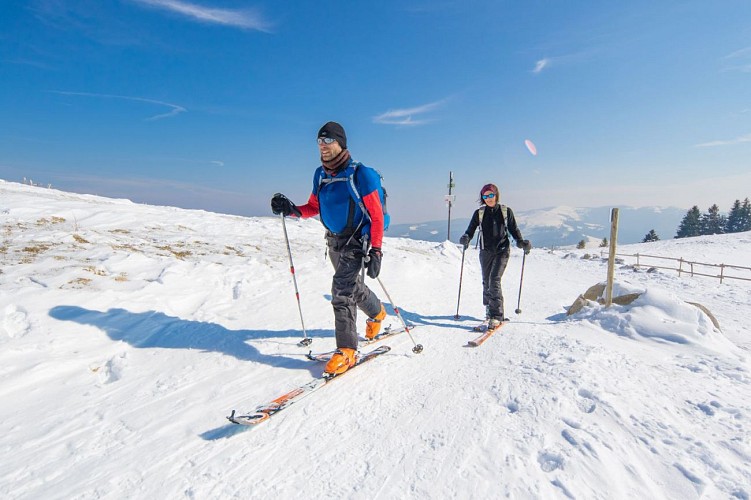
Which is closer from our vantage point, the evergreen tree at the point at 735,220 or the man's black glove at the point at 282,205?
the man's black glove at the point at 282,205

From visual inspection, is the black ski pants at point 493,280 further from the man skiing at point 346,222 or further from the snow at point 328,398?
the man skiing at point 346,222

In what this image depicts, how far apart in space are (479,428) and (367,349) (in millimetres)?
2245

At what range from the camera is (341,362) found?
152 inches

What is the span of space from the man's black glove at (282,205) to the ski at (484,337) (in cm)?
309

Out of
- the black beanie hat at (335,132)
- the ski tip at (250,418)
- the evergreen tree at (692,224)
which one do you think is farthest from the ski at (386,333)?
the evergreen tree at (692,224)

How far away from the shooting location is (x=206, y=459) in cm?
257

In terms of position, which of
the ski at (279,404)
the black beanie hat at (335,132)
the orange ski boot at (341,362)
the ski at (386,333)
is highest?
the black beanie hat at (335,132)

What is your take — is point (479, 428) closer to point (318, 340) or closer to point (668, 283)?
point (318, 340)

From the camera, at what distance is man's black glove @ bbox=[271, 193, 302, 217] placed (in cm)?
463

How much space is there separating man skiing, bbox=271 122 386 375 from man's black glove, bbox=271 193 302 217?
0.58 m

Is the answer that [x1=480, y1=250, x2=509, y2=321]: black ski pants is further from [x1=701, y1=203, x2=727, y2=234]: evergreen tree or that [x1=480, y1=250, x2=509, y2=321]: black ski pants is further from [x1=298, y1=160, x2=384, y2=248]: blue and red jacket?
[x1=701, y1=203, x2=727, y2=234]: evergreen tree

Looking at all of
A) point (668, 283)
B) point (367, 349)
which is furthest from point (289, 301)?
point (668, 283)

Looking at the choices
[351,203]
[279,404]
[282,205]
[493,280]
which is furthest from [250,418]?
[493,280]

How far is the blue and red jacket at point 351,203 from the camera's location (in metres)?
3.89
